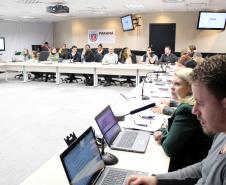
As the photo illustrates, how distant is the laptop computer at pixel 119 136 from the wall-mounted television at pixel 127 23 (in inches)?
417

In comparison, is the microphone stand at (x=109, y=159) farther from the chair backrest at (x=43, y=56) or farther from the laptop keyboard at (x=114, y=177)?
the chair backrest at (x=43, y=56)

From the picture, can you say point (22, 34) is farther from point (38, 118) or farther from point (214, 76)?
point (214, 76)

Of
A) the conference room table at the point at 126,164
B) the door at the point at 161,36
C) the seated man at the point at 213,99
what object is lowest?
the conference room table at the point at 126,164

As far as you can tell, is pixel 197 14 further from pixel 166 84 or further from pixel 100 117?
pixel 100 117

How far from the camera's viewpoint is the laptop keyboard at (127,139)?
2.18m

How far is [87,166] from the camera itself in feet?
5.03

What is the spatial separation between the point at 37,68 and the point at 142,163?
330 inches

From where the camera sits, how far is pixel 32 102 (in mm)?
6809

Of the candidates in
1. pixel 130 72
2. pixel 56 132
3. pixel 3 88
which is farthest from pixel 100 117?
pixel 3 88

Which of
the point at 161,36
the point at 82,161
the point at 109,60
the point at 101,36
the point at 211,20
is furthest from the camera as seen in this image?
the point at 101,36

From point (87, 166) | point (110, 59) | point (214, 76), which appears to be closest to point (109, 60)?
point (110, 59)

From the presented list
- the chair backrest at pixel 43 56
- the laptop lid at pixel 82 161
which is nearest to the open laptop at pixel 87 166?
the laptop lid at pixel 82 161

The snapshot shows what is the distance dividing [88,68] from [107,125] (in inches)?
274

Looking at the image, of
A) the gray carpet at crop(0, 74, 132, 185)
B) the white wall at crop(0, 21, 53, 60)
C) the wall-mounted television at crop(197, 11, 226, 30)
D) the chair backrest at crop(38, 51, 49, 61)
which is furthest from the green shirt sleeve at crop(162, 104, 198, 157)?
the white wall at crop(0, 21, 53, 60)
